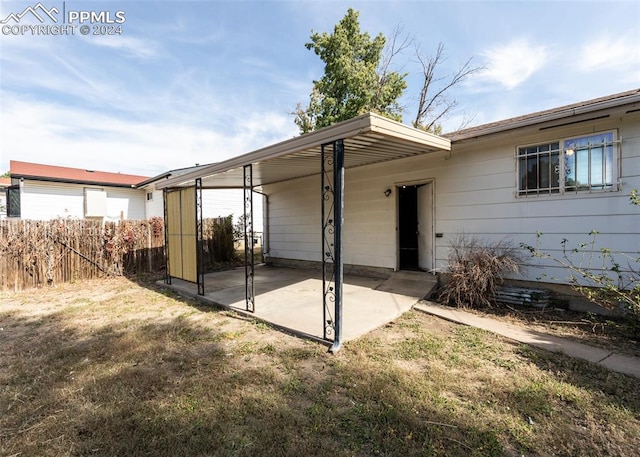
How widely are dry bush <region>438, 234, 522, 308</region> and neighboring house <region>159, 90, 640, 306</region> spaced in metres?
0.25

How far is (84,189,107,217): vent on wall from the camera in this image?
48.2ft

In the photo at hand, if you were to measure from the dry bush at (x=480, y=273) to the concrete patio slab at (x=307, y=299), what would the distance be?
0.67m

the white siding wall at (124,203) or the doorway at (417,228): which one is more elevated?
the white siding wall at (124,203)

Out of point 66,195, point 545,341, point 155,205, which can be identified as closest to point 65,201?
point 66,195

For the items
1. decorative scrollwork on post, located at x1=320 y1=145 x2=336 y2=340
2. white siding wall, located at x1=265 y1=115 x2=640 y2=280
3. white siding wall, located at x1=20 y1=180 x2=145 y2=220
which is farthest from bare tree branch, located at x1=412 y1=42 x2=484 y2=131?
white siding wall, located at x1=20 y1=180 x2=145 y2=220

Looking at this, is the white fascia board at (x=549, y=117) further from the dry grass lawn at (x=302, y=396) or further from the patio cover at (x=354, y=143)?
the dry grass lawn at (x=302, y=396)

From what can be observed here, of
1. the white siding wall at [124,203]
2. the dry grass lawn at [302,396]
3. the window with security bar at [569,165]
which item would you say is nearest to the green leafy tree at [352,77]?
the white siding wall at [124,203]

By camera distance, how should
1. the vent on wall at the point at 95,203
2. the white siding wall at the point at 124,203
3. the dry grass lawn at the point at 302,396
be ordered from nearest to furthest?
the dry grass lawn at the point at 302,396
the vent on wall at the point at 95,203
the white siding wall at the point at 124,203

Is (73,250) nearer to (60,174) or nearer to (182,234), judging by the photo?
(182,234)

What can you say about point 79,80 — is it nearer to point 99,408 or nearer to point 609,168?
point 99,408

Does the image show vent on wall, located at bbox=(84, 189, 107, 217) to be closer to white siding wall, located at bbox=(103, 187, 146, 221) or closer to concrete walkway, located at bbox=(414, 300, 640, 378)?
white siding wall, located at bbox=(103, 187, 146, 221)

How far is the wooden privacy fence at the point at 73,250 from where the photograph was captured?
690 cm

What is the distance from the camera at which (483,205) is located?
18.8 feet

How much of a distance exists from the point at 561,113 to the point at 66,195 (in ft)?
60.6
